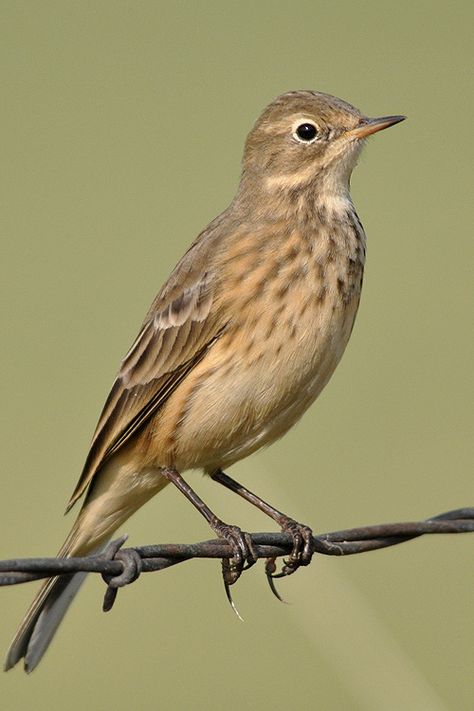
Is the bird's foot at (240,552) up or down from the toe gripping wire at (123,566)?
down

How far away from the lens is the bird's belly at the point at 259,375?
670 cm

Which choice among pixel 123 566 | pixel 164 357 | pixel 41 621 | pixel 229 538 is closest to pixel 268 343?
pixel 164 357

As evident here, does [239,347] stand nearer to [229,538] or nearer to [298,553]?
[229,538]

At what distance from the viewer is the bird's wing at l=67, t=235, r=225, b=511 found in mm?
6906

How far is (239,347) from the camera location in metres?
Answer: 6.73

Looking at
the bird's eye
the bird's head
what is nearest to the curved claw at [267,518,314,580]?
the bird's head

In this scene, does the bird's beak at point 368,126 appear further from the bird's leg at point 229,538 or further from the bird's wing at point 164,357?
the bird's leg at point 229,538

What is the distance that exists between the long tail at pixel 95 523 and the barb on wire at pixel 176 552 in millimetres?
966

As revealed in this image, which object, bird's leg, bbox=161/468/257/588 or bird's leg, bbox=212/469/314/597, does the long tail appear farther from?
bird's leg, bbox=212/469/314/597

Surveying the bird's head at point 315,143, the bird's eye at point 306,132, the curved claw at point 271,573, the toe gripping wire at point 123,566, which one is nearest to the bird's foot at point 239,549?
the curved claw at point 271,573

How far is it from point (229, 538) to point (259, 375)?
2.41 feet

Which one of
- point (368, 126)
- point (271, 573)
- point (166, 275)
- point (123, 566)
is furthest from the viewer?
point (166, 275)

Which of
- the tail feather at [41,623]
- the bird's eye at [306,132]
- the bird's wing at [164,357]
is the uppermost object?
the bird's eye at [306,132]

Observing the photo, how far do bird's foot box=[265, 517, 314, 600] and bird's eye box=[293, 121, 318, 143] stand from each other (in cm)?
193
